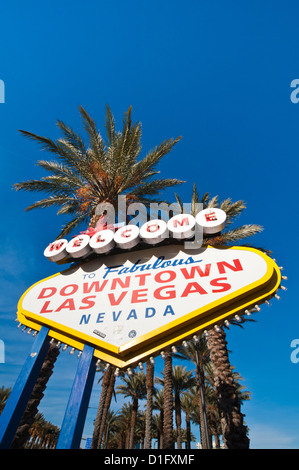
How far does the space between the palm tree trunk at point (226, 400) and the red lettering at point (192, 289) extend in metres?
7.27

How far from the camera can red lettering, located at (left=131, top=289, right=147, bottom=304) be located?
6.02m

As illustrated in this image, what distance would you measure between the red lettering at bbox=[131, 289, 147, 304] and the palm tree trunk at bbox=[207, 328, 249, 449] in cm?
738

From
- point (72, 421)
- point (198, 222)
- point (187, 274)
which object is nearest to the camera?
point (72, 421)

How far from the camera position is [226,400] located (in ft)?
33.6

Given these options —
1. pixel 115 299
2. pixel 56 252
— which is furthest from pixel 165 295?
pixel 56 252

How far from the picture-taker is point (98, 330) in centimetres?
561

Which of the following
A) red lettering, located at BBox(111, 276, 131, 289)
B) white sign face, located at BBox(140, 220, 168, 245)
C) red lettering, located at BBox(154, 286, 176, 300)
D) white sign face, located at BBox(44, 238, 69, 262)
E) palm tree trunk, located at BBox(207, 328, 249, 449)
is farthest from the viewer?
palm tree trunk, located at BBox(207, 328, 249, 449)

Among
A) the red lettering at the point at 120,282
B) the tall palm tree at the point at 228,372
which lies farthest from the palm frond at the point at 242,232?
the red lettering at the point at 120,282

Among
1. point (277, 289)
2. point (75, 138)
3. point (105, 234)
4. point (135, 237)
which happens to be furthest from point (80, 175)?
point (277, 289)

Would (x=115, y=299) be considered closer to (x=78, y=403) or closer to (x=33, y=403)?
(x=78, y=403)

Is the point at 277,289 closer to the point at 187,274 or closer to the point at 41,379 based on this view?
the point at 187,274

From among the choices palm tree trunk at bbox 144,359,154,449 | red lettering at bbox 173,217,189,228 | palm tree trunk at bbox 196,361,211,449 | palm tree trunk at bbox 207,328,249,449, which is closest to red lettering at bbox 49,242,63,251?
red lettering at bbox 173,217,189,228

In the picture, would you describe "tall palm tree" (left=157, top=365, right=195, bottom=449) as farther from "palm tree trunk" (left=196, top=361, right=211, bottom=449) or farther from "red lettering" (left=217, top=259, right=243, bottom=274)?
"red lettering" (left=217, top=259, right=243, bottom=274)
